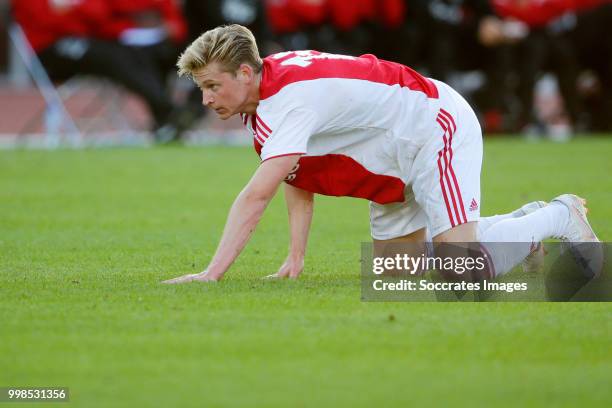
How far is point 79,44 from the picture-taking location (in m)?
19.2

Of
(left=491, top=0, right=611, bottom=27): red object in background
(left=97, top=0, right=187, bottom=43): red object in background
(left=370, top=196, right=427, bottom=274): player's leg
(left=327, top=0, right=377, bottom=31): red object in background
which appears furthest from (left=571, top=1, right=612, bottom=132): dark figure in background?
(left=370, top=196, right=427, bottom=274): player's leg

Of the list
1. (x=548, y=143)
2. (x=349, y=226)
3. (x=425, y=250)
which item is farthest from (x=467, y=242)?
(x=548, y=143)

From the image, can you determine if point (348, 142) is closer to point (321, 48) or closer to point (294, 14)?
point (321, 48)

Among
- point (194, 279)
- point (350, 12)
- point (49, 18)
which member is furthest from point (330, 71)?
point (350, 12)

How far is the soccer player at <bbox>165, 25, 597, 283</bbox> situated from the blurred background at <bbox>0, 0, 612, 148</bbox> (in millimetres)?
12651

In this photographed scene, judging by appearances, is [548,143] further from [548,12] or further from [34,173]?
[34,173]

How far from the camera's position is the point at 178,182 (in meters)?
14.2

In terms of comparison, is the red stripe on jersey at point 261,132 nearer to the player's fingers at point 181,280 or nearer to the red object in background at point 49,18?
the player's fingers at point 181,280

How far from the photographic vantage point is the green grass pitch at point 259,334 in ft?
15.4

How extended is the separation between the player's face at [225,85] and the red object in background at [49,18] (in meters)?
12.9

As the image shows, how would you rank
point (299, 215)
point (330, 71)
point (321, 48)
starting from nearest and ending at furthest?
point (330, 71), point (299, 215), point (321, 48)

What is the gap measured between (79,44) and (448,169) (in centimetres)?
1321

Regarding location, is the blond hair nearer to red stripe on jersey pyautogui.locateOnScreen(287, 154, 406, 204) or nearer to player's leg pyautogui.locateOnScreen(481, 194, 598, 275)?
red stripe on jersey pyautogui.locateOnScreen(287, 154, 406, 204)

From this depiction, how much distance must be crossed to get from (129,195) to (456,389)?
27.7 feet
